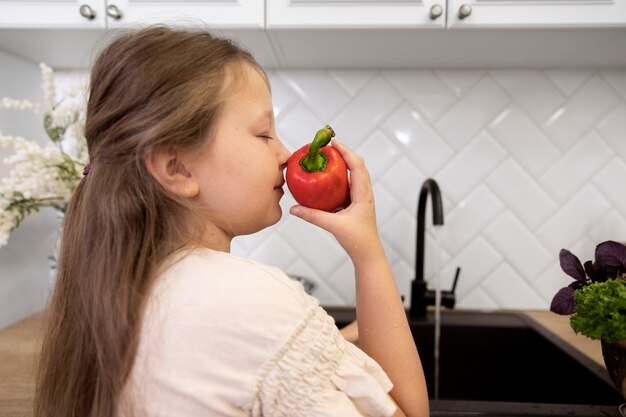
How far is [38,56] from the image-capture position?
111cm

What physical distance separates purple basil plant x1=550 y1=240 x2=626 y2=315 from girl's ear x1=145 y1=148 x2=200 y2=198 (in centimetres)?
60

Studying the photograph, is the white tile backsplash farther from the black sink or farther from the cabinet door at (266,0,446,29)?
the cabinet door at (266,0,446,29)

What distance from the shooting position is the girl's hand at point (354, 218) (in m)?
0.59

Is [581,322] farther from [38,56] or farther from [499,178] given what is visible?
[38,56]

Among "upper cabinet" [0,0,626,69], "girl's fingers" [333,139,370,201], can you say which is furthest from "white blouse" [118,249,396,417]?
"upper cabinet" [0,0,626,69]

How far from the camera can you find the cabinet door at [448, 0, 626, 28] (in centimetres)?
85

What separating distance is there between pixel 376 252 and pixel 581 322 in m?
0.31

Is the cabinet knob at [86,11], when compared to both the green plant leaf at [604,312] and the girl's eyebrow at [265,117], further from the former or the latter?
the green plant leaf at [604,312]

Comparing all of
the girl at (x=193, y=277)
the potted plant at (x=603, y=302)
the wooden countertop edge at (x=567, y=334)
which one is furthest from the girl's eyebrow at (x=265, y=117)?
the wooden countertop edge at (x=567, y=334)

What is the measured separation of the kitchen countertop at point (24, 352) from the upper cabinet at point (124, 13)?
69 cm

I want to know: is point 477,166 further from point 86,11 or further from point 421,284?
point 86,11

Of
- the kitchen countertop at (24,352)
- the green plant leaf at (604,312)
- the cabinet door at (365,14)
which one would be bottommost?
the kitchen countertop at (24,352)

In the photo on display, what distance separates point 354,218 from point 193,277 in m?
0.26

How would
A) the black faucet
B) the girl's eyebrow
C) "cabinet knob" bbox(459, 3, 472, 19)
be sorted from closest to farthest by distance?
the girl's eyebrow < "cabinet knob" bbox(459, 3, 472, 19) < the black faucet
